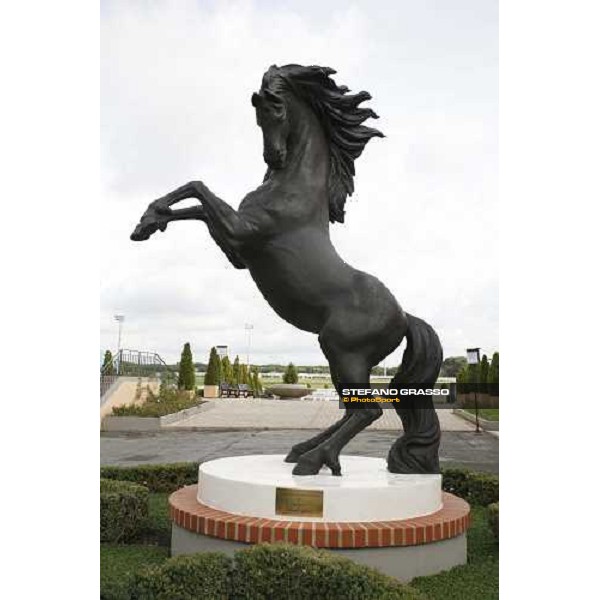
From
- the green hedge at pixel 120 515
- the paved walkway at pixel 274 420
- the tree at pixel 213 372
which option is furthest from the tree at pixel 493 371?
the green hedge at pixel 120 515

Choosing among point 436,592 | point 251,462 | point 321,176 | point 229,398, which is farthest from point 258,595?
point 229,398

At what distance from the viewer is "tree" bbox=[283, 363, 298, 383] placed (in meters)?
44.7

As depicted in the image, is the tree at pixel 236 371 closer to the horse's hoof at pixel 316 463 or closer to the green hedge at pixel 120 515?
the green hedge at pixel 120 515

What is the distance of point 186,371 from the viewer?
26891 millimetres

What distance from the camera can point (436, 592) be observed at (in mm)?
4133

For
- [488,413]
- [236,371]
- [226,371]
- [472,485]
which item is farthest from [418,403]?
[236,371]

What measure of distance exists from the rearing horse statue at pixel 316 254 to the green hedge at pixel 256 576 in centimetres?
133

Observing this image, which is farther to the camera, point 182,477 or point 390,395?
point 182,477

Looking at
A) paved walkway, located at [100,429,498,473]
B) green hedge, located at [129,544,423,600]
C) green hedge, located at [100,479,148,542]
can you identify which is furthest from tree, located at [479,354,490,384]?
green hedge, located at [129,544,423,600]

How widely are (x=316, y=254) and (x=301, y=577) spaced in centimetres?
237

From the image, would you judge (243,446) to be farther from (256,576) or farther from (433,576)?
(256,576)

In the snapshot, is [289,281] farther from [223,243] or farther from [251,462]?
[251,462]

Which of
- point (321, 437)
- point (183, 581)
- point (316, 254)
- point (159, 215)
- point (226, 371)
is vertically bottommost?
point (226, 371)

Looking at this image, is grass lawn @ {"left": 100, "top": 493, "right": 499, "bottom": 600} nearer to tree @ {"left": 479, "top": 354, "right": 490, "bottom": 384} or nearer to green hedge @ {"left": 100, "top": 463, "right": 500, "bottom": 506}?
green hedge @ {"left": 100, "top": 463, "right": 500, "bottom": 506}
